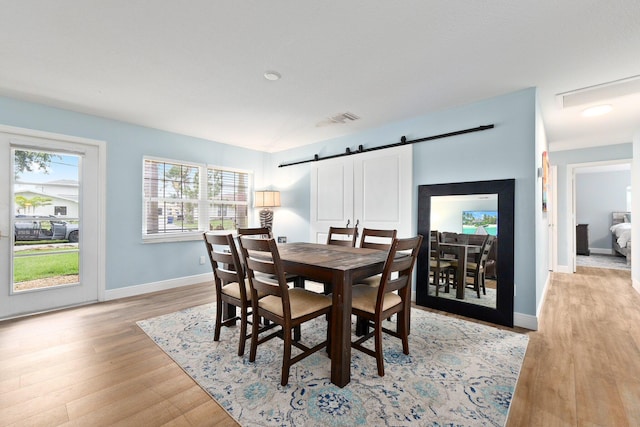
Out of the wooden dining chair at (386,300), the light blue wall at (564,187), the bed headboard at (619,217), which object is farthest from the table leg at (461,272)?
the bed headboard at (619,217)

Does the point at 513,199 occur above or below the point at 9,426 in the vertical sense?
above

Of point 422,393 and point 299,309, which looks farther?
point 299,309

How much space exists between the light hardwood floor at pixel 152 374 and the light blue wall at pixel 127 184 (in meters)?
0.76

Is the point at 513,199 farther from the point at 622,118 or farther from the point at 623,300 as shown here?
the point at 623,300

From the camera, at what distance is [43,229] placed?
10.6 feet

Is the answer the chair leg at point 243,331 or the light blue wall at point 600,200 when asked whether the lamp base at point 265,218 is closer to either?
the chair leg at point 243,331

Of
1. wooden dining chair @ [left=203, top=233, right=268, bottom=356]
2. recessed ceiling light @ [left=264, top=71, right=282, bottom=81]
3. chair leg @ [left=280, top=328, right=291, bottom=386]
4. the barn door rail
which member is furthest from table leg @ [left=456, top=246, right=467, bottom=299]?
recessed ceiling light @ [left=264, top=71, right=282, bottom=81]

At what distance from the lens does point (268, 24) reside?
6.11ft

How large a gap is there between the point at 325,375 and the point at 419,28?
248cm

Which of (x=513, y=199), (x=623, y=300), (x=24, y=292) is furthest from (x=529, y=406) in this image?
(x=24, y=292)

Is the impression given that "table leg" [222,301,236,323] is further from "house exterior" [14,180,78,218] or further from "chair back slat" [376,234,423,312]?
"house exterior" [14,180,78,218]

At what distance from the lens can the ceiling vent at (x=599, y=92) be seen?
2.60m

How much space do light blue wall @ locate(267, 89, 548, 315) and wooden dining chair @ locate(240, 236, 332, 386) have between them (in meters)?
2.07

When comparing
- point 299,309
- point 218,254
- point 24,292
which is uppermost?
point 218,254
